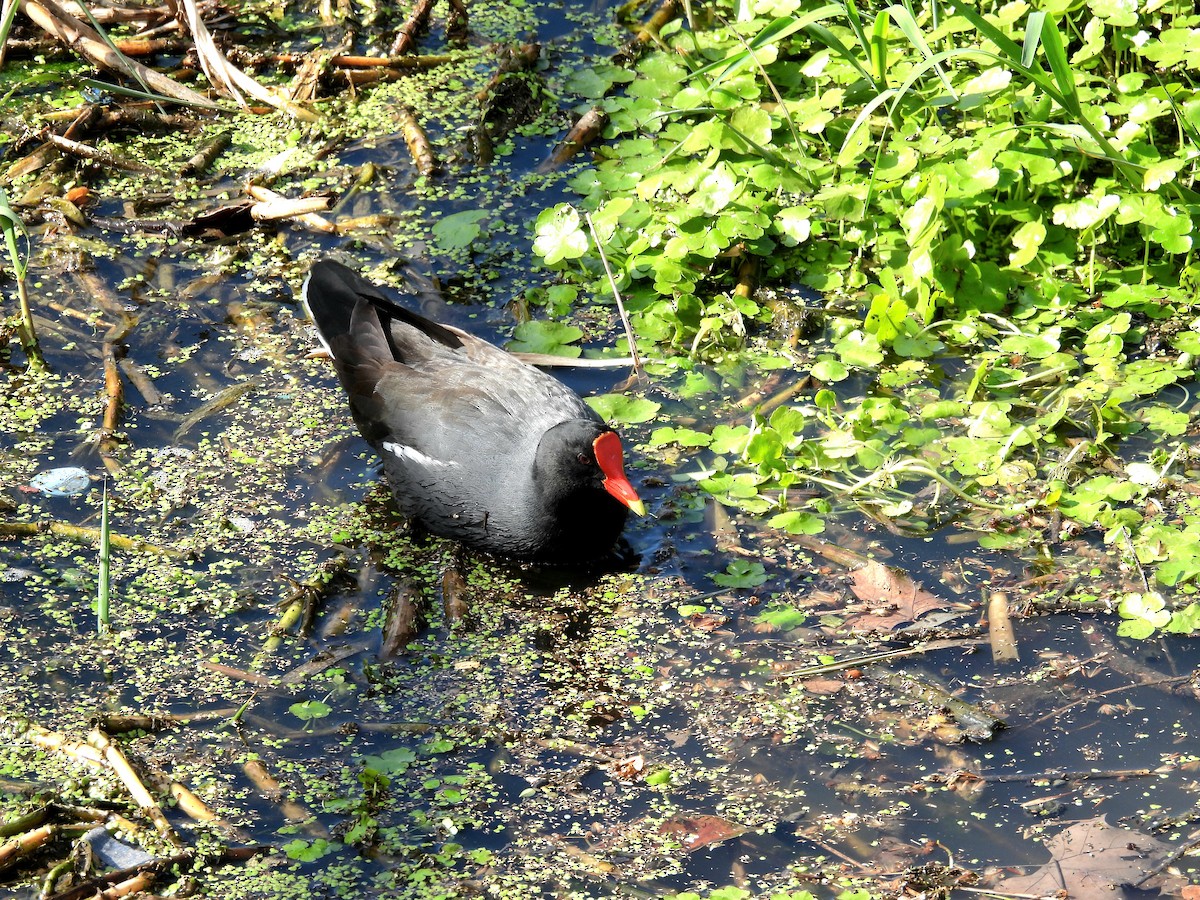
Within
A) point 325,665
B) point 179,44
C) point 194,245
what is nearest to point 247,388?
point 194,245

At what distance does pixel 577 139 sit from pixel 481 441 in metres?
2.12

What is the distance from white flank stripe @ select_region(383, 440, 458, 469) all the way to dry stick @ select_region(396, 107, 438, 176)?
1841mm

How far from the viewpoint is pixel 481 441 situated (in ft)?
13.6

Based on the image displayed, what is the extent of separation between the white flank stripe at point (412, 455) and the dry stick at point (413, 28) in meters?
2.72

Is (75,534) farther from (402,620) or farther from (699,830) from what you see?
(699,830)

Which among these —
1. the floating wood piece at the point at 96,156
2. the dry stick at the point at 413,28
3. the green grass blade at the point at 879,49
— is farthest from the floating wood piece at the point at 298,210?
the green grass blade at the point at 879,49

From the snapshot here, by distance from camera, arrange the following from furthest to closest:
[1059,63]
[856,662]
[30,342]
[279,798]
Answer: [30,342] < [1059,63] < [856,662] < [279,798]

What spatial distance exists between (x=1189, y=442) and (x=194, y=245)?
154 inches

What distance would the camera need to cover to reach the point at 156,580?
405 centimetres

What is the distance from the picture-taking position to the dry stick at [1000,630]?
367cm

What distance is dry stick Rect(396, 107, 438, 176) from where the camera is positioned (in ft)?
18.6

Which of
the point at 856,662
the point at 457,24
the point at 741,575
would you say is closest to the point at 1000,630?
the point at 856,662

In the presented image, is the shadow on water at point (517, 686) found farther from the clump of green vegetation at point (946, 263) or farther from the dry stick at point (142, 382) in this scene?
the clump of green vegetation at point (946, 263)

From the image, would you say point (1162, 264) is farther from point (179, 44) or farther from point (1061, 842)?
point (179, 44)
